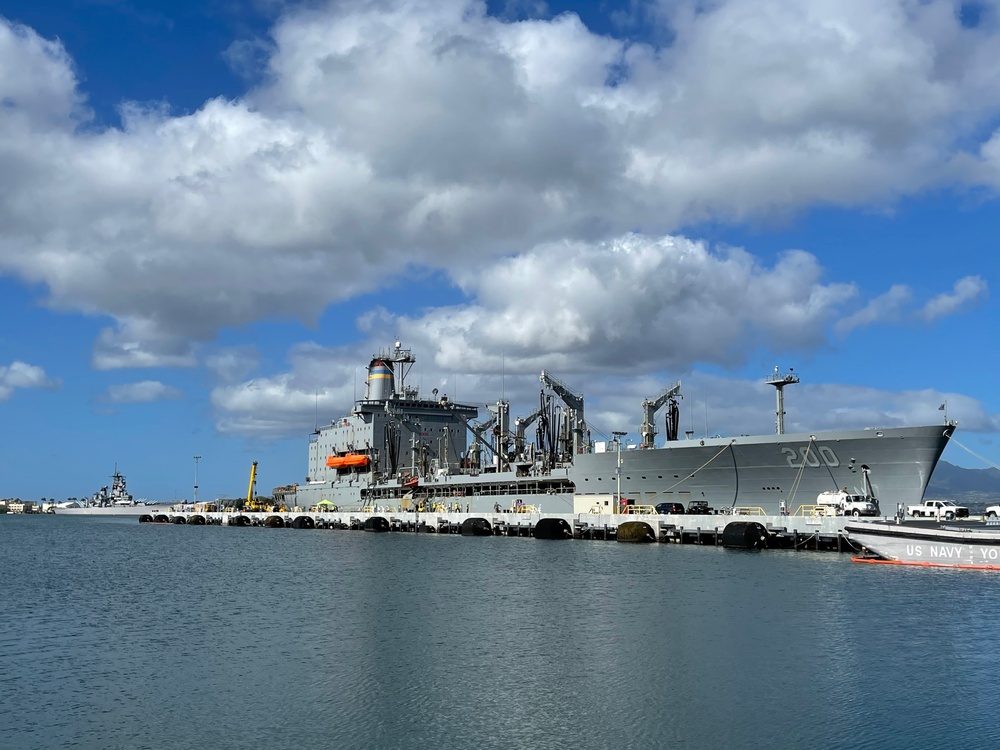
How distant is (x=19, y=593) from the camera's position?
109 feet

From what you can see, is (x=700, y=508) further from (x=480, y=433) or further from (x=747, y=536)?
(x=480, y=433)

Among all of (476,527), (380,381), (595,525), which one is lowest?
(476,527)

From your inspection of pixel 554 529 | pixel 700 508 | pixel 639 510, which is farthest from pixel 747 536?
pixel 554 529

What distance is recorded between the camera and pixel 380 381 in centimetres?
9531

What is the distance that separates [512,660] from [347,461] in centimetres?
7327

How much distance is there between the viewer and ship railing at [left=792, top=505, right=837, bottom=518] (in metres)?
45.0

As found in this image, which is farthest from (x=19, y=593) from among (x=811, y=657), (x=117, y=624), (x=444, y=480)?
(x=444, y=480)

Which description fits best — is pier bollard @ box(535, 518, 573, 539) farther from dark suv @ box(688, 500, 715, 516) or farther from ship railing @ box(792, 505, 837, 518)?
ship railing @ box(792, 505, 837, 518)

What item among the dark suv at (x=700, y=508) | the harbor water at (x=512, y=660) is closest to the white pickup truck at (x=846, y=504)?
the dark suv at (x=700, y=508)

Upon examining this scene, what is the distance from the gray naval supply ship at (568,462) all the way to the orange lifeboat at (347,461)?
6.9 inches

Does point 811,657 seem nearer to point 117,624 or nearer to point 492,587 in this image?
point 492,587

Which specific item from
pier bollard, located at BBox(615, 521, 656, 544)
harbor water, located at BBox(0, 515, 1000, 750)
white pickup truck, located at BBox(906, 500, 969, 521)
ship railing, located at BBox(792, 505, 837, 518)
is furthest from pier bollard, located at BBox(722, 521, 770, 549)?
harbor water, located at BBox(0, 515, 1000, 750)

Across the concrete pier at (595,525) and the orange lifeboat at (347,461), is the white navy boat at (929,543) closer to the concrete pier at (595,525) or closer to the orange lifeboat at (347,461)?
the concrete pier at (595,525)

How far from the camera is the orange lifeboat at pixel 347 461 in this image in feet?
295
